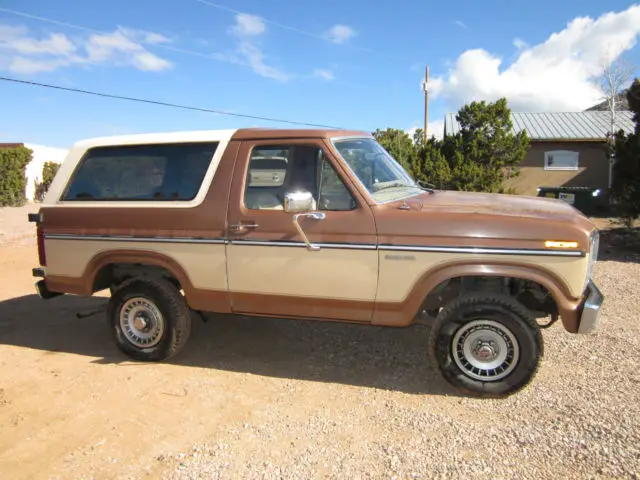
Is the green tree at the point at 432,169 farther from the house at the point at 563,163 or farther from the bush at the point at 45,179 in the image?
the bush at the point at 45,179

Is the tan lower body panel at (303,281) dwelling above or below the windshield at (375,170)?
below

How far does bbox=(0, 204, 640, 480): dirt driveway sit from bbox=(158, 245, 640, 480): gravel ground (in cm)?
1

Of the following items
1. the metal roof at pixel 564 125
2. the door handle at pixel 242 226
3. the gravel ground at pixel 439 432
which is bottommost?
the gravel ground at pixel 439 432

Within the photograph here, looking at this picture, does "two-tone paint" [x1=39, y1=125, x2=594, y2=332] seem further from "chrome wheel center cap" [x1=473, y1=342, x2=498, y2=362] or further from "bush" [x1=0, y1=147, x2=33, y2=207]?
"bush" [x1=0, y1=147, x2=33, y2=207]

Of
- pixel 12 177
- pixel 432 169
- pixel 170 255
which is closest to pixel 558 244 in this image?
pixel 170 255

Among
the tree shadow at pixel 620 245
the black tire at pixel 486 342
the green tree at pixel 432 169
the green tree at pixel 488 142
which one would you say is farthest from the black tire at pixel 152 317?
the green tree at pixel 488 142

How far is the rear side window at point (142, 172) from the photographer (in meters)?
4.32

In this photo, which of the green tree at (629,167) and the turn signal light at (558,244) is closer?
the turn signal light at (558,244)

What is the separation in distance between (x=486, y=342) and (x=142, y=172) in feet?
11.0

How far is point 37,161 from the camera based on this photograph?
28.8 metres

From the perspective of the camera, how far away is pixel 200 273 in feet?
13.9

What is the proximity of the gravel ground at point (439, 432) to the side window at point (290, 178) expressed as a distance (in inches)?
61.3

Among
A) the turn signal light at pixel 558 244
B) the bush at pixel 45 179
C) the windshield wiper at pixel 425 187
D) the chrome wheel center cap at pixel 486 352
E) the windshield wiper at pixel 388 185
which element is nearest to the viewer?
the turn signal light at pixel 558 244

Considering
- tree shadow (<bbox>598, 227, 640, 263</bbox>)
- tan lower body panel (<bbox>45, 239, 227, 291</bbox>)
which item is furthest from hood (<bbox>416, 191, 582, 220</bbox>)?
tree shadow (<bbox>598, 227, 640, 263</bbox>)
